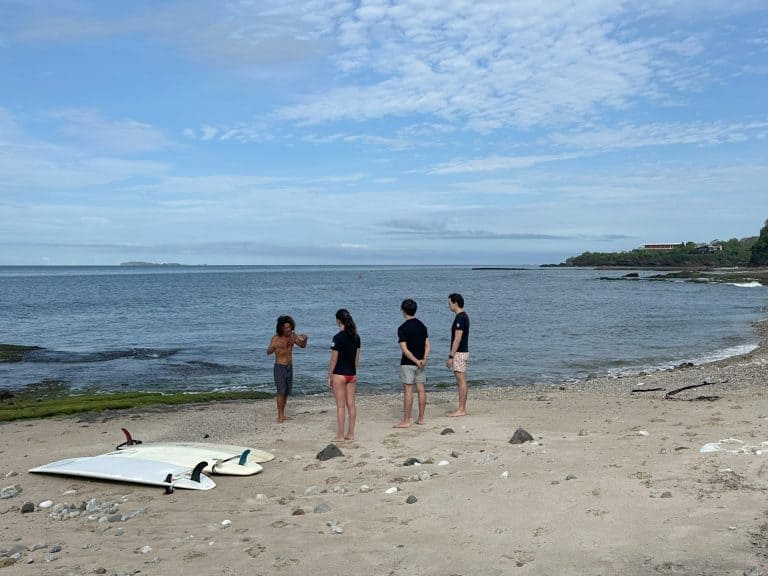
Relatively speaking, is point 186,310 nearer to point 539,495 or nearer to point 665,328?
point 665,328

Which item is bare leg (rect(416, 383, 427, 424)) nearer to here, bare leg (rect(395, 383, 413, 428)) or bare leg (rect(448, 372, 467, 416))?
bare leg (rect(395, 383, 413, 428))

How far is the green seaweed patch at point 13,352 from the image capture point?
27673mm

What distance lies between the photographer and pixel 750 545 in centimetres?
519

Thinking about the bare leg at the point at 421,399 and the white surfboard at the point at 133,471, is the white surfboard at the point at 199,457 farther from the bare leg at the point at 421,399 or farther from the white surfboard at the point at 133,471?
the bare leg at the point at 421,399

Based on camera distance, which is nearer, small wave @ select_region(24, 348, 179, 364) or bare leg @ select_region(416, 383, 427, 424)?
bare leg @ select_region(416, 383, 427, 424)

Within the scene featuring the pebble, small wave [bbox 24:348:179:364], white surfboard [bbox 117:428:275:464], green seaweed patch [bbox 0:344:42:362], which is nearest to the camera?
the pebble

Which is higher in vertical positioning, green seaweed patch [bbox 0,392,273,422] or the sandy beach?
the sandy beach

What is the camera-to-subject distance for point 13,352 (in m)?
29.3

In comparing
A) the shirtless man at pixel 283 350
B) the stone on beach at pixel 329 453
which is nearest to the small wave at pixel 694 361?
the shirtless man at pixel 283 350

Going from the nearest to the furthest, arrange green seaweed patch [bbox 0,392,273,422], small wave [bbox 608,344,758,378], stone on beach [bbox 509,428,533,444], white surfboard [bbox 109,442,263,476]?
white surfboard [bbox 109,442,263,476] → stone on beach [bbox 509,428,533,444] → green seaweed patch [bbox 0,392,273,422] → small wave [bbox 608,344,758,378]

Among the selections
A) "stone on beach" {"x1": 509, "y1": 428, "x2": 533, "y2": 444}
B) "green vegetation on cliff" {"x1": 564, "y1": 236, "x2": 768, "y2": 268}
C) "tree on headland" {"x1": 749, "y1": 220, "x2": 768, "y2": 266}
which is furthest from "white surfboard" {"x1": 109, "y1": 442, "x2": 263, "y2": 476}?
"green vegetation on cliff" {"x1": 564, "y1": 236, "x2": 768, "y2": 268}

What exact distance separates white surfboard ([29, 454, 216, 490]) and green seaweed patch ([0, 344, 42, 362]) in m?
21.3

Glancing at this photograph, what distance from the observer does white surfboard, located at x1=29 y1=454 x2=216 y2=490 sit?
8086mm

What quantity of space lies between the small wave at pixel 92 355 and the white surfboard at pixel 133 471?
1949 centimetres
